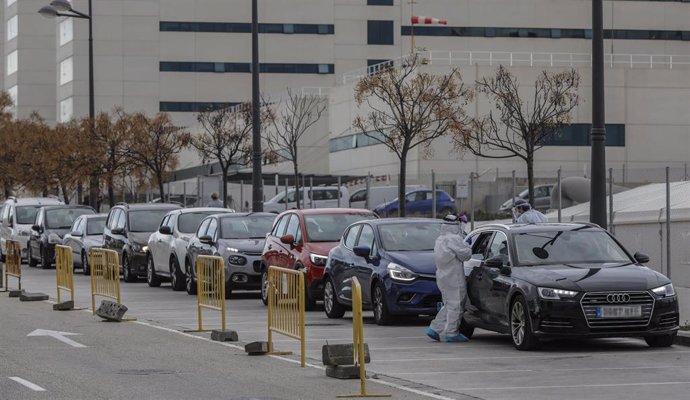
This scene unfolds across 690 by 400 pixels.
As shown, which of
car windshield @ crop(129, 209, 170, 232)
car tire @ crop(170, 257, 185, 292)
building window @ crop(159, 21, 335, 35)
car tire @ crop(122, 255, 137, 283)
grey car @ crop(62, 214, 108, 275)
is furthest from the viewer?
building window @ crop(159, 21, 335, 35)

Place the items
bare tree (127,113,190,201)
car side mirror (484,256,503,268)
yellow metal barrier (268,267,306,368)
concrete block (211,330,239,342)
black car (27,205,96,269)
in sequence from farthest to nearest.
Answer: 1. bare tree (127,113,190,201)
2. black car (27,205,96,269)
3. concrete block (211,330,239,342)
4. car side mirror (484,256,503,268)
5. yellow metal barrier (268,267,306,368)

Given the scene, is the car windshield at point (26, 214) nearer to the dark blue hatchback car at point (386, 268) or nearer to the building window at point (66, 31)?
the dark blue hatchback car at point (386, 268)

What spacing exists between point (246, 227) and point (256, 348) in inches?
476

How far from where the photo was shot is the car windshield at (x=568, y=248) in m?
17.5

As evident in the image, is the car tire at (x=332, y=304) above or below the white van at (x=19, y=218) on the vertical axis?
below

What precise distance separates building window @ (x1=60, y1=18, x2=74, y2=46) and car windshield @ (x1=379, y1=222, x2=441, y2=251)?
76487 millimetres

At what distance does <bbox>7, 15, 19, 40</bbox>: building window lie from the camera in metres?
109

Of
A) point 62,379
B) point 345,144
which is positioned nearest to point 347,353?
point 62,379

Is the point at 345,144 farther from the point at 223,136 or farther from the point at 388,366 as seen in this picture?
the point at 388,366

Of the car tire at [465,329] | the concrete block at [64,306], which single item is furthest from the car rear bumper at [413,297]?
the concrete block at [64,306]

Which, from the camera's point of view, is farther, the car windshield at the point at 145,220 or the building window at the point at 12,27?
the building window at the point at 12,27

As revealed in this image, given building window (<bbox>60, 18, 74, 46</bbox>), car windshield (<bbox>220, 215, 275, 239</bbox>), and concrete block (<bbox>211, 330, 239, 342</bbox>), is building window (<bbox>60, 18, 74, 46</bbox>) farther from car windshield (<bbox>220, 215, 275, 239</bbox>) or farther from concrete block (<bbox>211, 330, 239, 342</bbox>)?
concrete block (<bbox>211, 330, 239, 342</bbox>)

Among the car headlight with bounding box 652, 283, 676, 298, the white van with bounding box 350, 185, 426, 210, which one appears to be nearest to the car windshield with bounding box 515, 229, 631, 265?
the car headlight with bounding box 652, 283, 676, 298

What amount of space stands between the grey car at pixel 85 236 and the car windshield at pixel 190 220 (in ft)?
19.8
